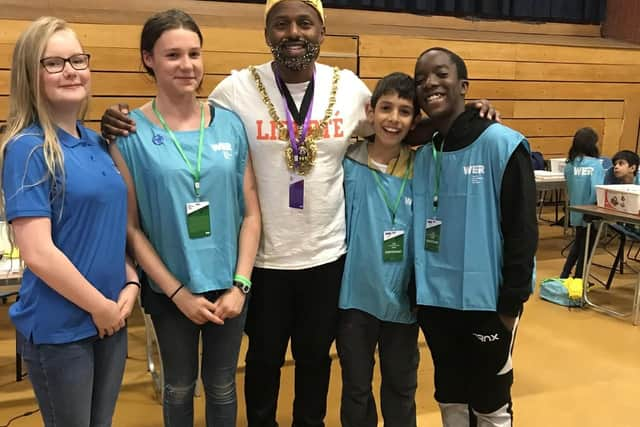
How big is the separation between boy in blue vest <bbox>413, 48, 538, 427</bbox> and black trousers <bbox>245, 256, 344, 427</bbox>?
321 mm

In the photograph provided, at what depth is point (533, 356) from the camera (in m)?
3.30

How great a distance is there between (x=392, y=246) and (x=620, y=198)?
292 cm

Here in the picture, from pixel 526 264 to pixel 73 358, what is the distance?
1277 mm

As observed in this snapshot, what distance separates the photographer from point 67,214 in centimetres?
131

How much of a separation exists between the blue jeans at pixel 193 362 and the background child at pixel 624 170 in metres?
4.17

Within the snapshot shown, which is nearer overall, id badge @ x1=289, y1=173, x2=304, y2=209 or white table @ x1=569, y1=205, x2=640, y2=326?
id badge @ x1=289, y1=173, x2=304, y2=209

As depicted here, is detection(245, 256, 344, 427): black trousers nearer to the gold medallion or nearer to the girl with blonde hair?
the gold medallion

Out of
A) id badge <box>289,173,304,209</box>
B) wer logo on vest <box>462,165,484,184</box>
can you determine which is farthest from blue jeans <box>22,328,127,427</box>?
wer logo on vest <box>462,165,484,184</box>

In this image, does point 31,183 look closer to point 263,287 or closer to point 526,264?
point 263,287

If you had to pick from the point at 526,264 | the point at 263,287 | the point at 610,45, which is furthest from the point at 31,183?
the point at 610,45

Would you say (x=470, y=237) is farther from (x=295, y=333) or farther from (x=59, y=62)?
(x=59, y=62)

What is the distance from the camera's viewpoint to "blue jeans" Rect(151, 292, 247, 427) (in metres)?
1.65

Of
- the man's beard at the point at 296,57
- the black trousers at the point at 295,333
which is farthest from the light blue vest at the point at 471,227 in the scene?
the man's beard at the point at 296,57

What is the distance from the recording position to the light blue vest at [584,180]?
4.77 metres
